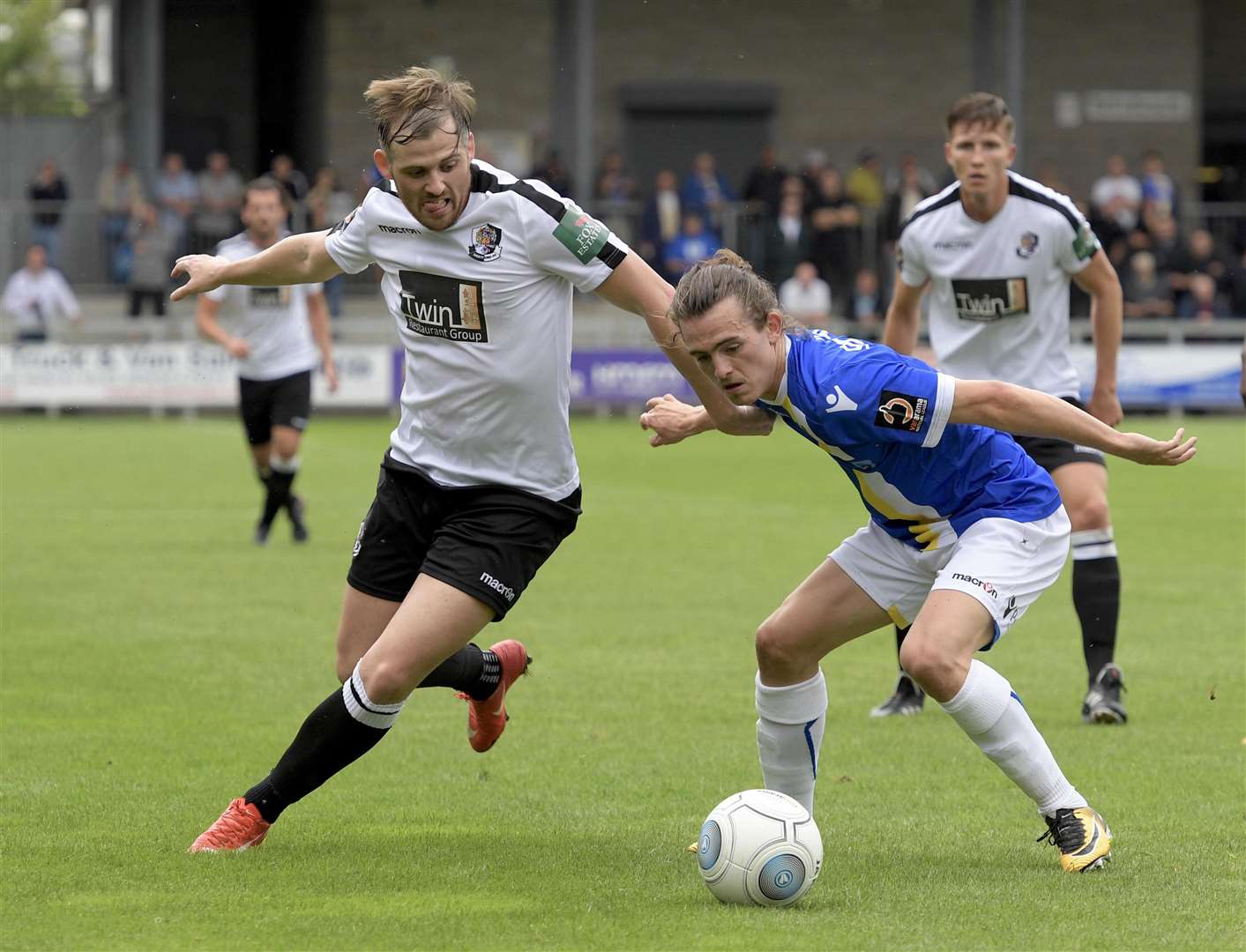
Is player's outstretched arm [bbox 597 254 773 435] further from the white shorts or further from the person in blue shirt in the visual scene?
the white shorts

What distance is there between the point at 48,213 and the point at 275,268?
2153cm

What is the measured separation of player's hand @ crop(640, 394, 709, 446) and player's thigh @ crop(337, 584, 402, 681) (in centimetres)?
93

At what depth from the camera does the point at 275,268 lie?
19.2 feet

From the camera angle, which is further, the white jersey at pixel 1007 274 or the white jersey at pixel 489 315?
the white jersey at pixel 1007 274

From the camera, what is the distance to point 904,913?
192 inches

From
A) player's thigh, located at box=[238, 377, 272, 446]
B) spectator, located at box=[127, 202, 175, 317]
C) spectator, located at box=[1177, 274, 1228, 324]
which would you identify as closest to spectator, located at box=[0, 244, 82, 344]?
spectator, located at box=[127, 202, 175, 317]

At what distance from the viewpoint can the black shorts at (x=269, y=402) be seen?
42.4 feet

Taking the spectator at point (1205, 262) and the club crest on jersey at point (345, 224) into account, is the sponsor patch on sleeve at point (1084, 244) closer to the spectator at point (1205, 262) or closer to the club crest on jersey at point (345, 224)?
the club crest on jersey at point (345, 224)

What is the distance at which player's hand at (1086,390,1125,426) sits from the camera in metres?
7.57

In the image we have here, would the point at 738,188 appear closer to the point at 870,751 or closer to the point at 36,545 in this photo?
the point at 36,545

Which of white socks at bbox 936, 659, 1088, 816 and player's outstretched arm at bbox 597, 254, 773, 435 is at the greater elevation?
player's outstretched arm at bbox 597, 254, 773, 435

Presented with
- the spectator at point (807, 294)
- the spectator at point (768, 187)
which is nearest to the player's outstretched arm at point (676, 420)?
the spectator at point (807, 294)

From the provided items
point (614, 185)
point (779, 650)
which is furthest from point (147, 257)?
point (779, 650)

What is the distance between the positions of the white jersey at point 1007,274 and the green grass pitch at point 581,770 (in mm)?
1399
